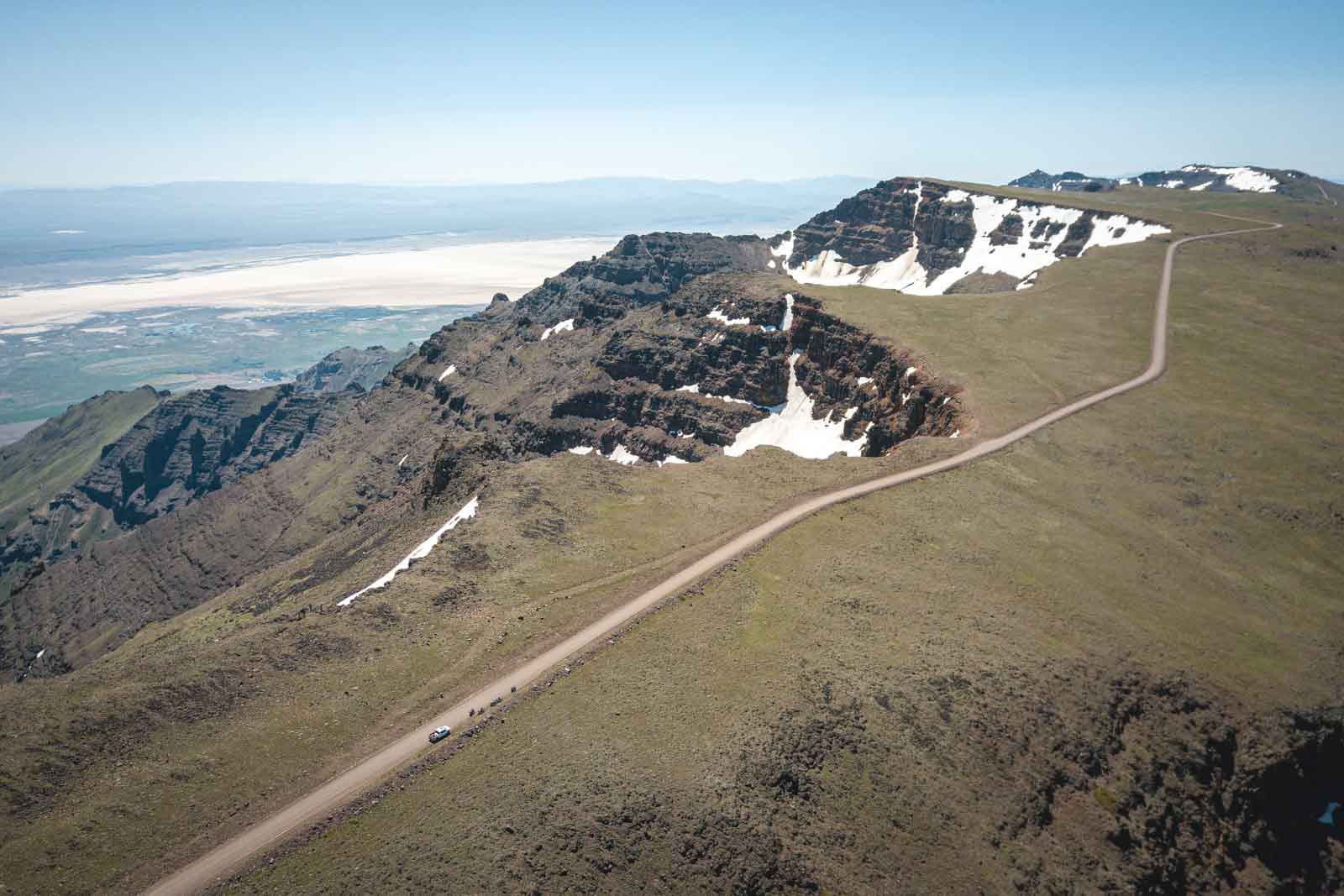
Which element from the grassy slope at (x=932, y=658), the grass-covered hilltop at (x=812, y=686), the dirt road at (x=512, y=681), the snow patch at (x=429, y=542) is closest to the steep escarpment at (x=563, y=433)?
the snow patch at (x=429, y=542)

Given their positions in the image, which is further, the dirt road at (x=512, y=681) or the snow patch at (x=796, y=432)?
the snow patch at (x=796, y=432)

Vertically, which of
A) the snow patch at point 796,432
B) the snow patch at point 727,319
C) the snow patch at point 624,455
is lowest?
the snow patch at point 624,455

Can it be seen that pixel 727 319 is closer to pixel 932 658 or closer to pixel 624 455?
pixel 624 455

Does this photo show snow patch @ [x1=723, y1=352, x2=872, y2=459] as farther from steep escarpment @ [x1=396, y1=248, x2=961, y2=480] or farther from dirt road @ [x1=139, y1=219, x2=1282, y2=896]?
dirt road @ [x1=139, y1=219, x2=1282, y2=896]

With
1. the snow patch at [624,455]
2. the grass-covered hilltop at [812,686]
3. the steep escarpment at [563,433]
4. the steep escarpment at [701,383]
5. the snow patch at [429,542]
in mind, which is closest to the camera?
the grass-covered hilltop at [812,686]

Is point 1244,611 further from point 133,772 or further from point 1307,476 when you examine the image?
point 133,772

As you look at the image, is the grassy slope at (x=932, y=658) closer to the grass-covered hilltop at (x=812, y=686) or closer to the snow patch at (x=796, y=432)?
the grass-covered hilltop at (x=812, y=686)

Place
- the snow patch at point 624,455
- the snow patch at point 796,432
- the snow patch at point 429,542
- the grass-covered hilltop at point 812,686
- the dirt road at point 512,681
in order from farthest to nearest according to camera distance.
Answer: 1. the snow patch at point 624,455
2. the snow patch at point 796,432
3. the snow patch at point 429,542
4. the grass-covered hilltop at point 812,686
5. the dirt road at point 512,681
